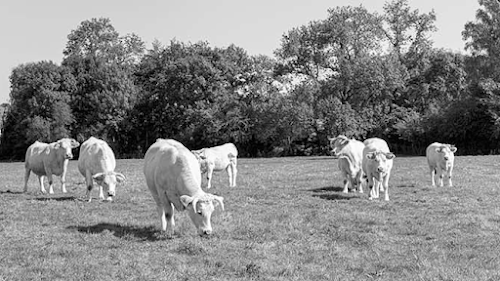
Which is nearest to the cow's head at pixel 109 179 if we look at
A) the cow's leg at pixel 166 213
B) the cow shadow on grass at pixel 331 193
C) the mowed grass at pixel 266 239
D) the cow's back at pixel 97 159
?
the mowed grass at pixel 266 239

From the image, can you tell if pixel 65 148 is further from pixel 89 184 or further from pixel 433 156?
pixel 433 156

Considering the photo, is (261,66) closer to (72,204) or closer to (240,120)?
(240,120)

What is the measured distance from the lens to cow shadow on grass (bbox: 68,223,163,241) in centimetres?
1294

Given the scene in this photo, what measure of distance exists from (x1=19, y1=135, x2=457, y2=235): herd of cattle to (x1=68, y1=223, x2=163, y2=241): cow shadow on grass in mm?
463

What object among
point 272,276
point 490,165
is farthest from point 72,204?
point 490,165

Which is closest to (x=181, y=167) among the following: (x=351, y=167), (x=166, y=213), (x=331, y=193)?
(x=166, y=213)

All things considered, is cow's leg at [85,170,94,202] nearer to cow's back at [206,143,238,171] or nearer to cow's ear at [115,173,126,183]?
cow's ear at [115,173,126,183]

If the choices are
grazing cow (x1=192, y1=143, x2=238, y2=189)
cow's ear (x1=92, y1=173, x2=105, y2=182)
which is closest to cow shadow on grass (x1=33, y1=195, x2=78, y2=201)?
cow's ear (x1=92, y1=173, x2=105, y2=182)

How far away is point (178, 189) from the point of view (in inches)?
540

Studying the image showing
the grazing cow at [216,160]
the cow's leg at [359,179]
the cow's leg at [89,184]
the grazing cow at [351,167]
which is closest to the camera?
the cow's leg at [89,184]

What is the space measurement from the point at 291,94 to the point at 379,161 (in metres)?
57.3

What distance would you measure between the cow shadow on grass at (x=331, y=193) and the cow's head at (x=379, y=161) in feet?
4.46

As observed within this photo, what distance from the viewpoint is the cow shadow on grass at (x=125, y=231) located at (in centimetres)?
1294

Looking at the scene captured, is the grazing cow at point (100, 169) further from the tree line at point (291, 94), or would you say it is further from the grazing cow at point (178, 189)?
the tree line at point (291, 94)
